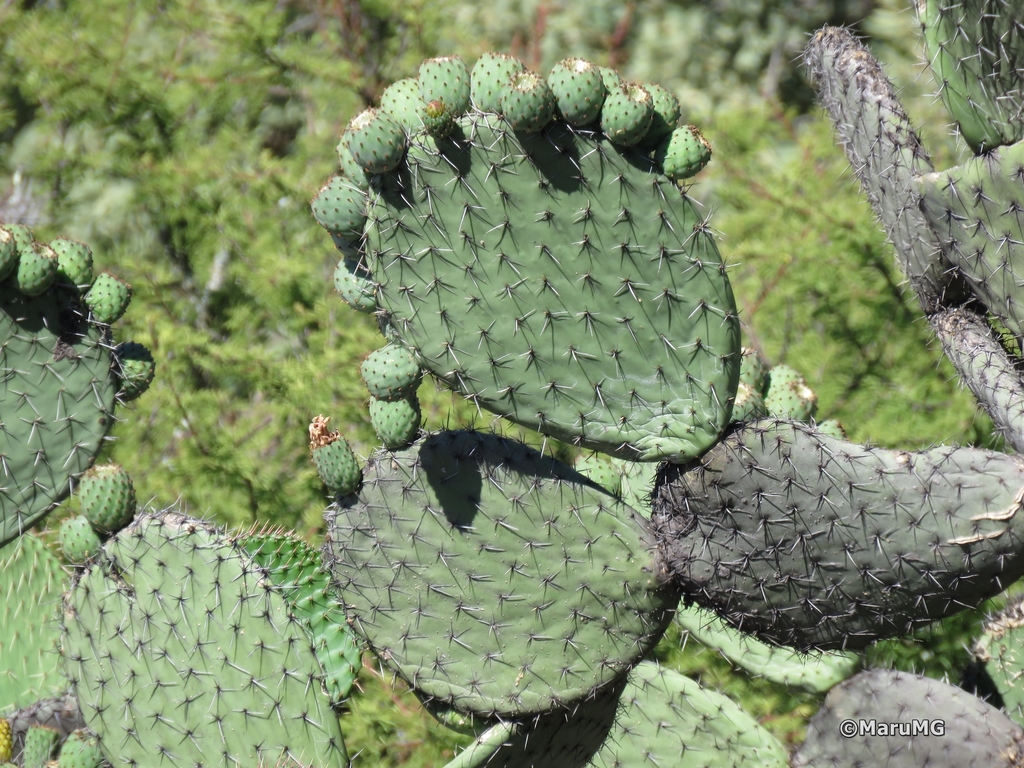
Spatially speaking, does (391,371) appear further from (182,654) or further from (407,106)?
(182,654)

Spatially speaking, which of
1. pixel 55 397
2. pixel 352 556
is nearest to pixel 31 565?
pixel 55 397

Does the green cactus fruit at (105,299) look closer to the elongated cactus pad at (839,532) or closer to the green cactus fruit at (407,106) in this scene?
the green cactus fruit at (407,106)

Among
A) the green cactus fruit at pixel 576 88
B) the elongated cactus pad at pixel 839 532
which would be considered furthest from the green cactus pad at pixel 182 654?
the green cactus fruit at pixel 576 88

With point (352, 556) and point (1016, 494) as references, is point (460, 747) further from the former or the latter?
point (1016, 494)

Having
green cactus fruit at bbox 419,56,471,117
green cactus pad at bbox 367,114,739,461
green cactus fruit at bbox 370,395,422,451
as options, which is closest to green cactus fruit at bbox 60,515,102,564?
green cactus fruit at bbox 370,395,422,451

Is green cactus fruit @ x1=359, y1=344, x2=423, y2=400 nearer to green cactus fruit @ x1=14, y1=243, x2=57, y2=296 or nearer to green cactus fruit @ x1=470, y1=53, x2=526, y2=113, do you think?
green cactus fruit @ x1=470, y1=53, x2=526, y2=113
